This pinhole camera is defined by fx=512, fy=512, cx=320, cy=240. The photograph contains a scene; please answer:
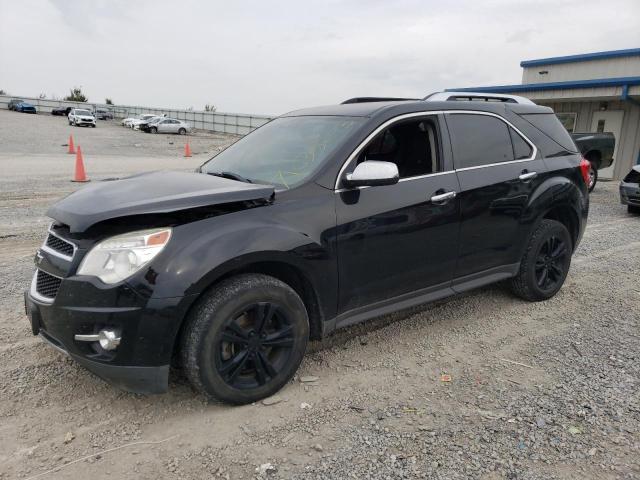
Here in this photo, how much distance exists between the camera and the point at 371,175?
3.28 meters

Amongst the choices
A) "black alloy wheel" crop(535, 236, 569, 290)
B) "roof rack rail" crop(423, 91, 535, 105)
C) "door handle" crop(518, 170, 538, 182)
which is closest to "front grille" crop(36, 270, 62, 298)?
"roof rack rail" crop(423, 91, 535, 105)

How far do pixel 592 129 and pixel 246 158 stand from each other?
Answer: 17.5 meters

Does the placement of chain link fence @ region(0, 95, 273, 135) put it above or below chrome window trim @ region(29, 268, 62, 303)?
above

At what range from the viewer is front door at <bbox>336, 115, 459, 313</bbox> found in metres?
3.36

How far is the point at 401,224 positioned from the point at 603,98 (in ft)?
53.9

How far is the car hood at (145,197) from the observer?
108 inches

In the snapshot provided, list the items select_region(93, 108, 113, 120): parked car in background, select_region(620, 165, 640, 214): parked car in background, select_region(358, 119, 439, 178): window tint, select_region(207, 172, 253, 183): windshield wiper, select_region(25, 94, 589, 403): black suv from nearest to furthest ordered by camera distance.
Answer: select_region(25, 94, 589, 403): black suv → select_region(207, 172, 253, 183): windshield wiper → select_region(358, 119, 439, 178): window tint → select_region(620, 165, 640, 214): parked car in background → select_region(93, 108, 113, 120): parked car in background

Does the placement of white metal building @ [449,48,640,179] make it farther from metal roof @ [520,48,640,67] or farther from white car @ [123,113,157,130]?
white car @ [123,113,157,130]

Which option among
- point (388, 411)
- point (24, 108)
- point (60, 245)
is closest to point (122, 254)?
point (60, 245)

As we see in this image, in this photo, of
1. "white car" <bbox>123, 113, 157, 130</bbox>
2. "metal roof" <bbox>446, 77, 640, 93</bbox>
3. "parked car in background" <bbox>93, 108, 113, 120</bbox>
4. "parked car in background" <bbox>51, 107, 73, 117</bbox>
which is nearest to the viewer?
"metal roof" <bbox>446, 77, 640, 93</bbox>

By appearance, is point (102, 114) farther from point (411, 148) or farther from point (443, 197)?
point (443, 197)

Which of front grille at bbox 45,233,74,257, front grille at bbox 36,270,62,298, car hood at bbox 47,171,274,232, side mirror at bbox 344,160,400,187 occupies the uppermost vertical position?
side mirror at bbox 344,160,400,187

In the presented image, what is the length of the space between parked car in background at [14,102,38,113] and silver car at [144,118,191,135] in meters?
18.7

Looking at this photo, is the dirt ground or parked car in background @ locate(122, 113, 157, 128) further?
parked car in background @ locate(122, 113, 157, 128)
